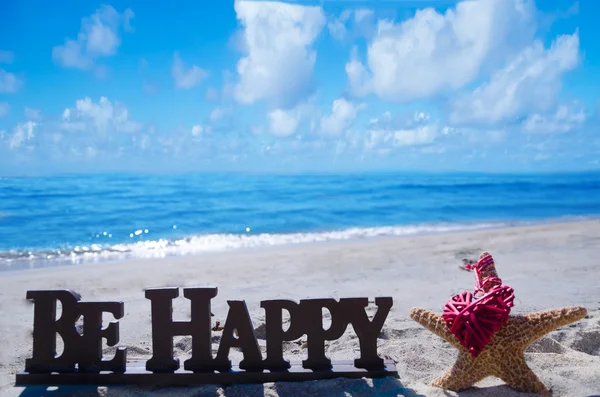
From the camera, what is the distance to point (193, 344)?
395cm

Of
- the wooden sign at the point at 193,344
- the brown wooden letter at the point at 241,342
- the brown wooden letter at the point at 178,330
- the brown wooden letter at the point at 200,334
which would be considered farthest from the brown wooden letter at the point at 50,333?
the brown wooden letter at the point at 241,342

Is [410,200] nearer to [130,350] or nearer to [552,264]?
[552,264]

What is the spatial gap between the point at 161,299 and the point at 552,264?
296 inches

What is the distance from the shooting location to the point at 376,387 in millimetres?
3807

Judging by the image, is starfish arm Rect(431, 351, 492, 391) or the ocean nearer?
starfish arm Rect(431, 351, 492, 391)

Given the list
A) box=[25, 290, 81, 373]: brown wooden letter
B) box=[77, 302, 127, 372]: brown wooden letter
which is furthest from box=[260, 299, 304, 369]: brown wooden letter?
box=[25, 290, 81, 373]: brown wooden letter

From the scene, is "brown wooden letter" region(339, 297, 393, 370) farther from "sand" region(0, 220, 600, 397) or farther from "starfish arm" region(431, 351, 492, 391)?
"starfish arm" region(431, 351, 492, 391)

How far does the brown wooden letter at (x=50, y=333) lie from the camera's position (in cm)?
393

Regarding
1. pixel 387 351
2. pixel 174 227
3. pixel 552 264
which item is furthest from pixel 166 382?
pixel 174 227

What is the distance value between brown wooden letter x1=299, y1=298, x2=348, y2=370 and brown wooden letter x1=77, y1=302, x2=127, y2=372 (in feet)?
4.58

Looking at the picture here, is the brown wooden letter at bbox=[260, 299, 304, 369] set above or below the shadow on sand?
above

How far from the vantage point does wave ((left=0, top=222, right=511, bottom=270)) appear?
41.1 feet

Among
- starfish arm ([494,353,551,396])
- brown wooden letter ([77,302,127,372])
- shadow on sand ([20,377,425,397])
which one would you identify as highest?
brown wooden letter ([77,302,127,372])

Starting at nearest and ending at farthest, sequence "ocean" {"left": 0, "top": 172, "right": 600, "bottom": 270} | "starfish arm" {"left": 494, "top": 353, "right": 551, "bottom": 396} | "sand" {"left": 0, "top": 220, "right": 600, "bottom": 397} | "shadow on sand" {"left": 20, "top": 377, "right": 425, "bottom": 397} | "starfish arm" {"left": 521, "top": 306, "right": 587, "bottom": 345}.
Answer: "starfish arm" {"left": 521, "top": 306, "right": 587, "bottom": 345} < "starfish arm" {"left": 494, "top": 353, "right": 551, "bottom": 396} < "shadow on sand" {"left": 20, "top": 377, "right": 425, "bottom": 397} < "sand" {"left": 0, "top": 220, "right": 600, "bottom": 397} < "ocean" {"left": 0, "top": 172, "right": 600, "bottom": 270}
